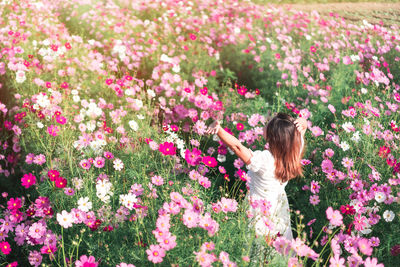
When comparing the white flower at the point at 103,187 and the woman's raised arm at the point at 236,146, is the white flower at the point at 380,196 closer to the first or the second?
the woman's raised arm at the point at 236,146

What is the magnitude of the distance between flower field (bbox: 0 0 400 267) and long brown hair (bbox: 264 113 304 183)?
1.09ft

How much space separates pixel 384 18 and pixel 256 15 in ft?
9.27

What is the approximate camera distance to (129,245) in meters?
2.28

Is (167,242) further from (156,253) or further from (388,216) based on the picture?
(388,216)

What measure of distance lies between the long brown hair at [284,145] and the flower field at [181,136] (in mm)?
333

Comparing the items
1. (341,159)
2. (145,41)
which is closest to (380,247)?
(341,159)

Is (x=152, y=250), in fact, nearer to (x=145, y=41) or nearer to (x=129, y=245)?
(x=129, y=245)

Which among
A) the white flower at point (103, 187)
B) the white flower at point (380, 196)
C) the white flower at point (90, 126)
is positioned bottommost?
the white flower at point (90, 126)

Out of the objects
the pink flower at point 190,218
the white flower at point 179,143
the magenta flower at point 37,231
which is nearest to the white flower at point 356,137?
the white flower at point 179,143

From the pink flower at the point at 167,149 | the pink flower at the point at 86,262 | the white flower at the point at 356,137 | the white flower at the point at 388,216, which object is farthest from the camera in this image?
the white flower at the point at 356,137

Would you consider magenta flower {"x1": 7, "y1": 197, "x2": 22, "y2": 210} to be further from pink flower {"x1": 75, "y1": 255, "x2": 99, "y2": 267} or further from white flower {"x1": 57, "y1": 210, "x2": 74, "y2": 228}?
pink flower {"x1": 75, "y1": 255, "x2": 99, "y2": 267}

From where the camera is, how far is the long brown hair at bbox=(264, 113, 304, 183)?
2676mm

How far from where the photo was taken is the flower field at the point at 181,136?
7.15 ft

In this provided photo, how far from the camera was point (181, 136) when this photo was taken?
3.66 meters
